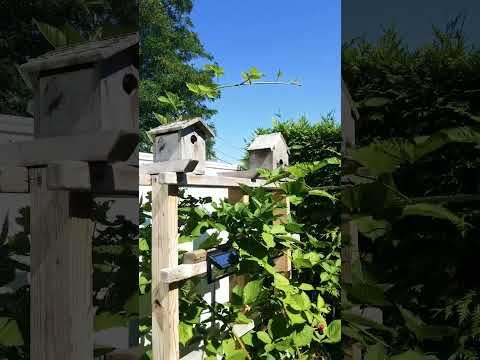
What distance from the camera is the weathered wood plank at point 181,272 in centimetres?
140

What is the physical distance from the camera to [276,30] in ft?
4.47

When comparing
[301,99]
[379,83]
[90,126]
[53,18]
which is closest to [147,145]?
[301,99]

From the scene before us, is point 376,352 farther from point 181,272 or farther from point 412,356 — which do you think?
point 181,272

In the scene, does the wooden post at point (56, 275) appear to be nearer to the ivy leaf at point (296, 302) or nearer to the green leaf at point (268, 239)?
the green leaf at point (268, 239)

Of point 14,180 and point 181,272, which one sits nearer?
point 14,180

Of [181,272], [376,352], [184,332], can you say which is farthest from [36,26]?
[184,332]

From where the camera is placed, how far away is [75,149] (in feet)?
1.83

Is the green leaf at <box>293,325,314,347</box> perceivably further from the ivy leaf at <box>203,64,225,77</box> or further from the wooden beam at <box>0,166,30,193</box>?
the wooden beam at <box>0,166,30,193</box>

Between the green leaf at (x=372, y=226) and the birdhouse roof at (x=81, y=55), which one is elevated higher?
the birdhouse roof at (x=81, y=55)

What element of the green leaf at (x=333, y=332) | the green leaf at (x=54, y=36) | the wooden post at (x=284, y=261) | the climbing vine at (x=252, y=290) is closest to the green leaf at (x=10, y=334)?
the green leaf at (x=54, y=36)

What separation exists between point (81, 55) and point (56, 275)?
330 mm

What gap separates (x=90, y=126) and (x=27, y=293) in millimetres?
380

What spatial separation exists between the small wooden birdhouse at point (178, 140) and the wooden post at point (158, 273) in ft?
0.41

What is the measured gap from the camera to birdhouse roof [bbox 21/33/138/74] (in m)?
0.59
